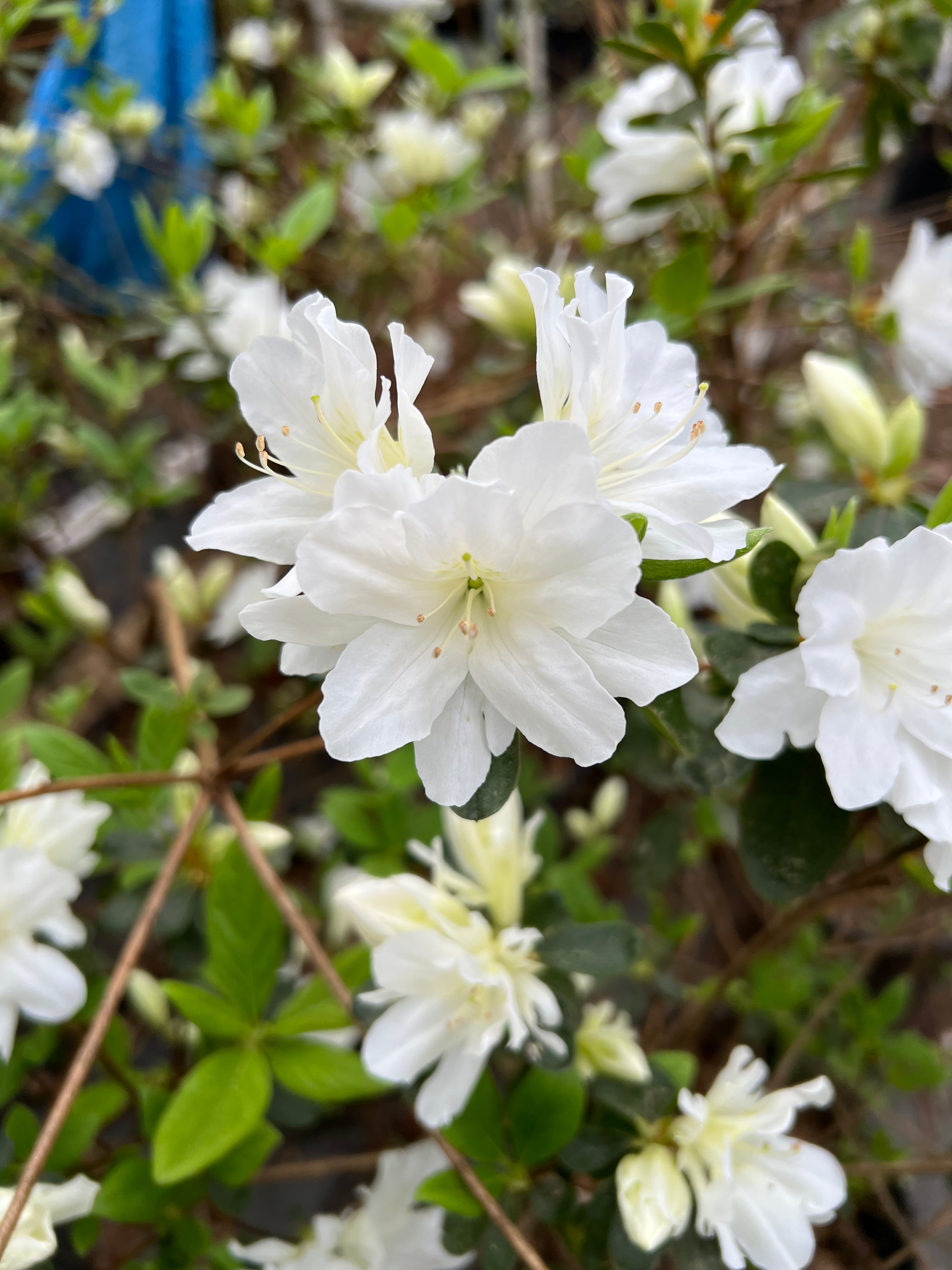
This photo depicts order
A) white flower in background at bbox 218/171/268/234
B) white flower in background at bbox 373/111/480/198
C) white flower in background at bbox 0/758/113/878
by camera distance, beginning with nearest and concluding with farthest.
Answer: white flower in background at bbox 0/758/113/878, white flower in background at bbox 373/111/480/198, white flower in background at bbox 218/171/268/234

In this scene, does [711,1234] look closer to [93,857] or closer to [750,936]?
[93,857]

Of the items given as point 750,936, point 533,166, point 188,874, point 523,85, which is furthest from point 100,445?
point 750,936

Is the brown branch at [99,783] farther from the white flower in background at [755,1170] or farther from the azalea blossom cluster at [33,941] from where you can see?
the white flower in background at [755,1170]

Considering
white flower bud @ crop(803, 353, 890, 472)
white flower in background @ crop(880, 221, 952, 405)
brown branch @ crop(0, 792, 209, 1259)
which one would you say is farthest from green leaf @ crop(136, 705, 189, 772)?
white flower in background @ crop(880, 221, 952, 405)

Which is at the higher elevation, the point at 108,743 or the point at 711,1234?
the point at 108,743

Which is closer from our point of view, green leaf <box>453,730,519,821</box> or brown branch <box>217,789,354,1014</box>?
green leaf <box>453,730,519,821</box>

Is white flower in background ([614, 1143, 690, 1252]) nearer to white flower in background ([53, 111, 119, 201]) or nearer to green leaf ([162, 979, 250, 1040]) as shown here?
green leaf ([162, 979, 250, 1040])
